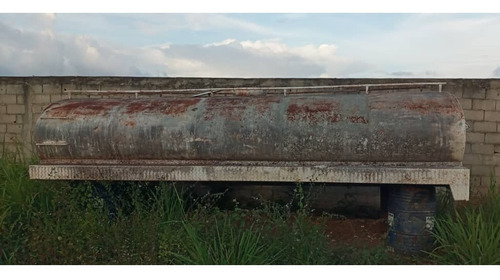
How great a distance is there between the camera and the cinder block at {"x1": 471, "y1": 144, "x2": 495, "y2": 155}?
7.09m

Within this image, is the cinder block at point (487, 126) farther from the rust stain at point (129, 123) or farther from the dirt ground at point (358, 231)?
the rust stain at point (129, 123)

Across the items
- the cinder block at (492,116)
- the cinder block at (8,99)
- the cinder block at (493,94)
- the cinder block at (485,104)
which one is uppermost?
the cinder block at (493,94)

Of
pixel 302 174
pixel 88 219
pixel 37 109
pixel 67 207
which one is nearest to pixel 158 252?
pixel 88 219

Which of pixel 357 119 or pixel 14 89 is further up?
pixel 14 89

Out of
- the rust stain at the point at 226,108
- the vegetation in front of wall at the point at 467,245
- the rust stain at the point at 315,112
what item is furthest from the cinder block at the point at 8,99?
the vegetation in front of wall at the point at 467,245

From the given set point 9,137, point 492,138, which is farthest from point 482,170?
point 9,137

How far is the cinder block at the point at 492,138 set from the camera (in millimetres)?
7070

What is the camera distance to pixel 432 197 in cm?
470

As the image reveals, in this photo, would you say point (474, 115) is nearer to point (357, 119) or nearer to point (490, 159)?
point (490, 159)

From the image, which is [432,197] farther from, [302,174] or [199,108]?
[199,108]

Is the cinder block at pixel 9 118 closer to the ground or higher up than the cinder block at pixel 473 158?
higher up

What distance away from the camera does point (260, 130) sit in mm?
4832

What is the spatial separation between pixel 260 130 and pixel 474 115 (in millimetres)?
4118

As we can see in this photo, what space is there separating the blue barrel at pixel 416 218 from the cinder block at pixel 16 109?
20.7 feet
